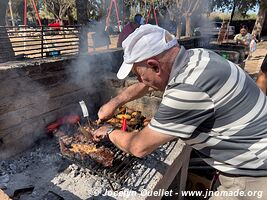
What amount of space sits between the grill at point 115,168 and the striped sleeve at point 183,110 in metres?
1.23

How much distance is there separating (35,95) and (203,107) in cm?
253

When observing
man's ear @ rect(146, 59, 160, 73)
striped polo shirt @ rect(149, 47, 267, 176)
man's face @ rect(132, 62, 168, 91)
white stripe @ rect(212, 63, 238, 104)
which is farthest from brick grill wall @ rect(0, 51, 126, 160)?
white stripe @ rect(212, 63, 238, 104)

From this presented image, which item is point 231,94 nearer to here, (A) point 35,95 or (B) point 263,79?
(B) point 263,79

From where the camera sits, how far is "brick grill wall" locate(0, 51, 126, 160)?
299 centimetres

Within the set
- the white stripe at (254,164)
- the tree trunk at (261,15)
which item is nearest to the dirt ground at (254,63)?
the tree trunk at (261,15)

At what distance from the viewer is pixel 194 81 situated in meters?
1.59

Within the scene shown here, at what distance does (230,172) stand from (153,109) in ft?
6.98

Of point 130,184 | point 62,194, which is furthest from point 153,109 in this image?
point 62,194

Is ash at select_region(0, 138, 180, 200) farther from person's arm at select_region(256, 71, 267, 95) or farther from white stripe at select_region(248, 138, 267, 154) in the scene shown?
person's arm at select_region(256, 71, 267, 95)

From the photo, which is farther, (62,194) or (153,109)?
(153,109)

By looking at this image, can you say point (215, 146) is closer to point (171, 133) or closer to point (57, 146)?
point (171, 133)

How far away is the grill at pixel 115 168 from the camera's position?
2.65 meters

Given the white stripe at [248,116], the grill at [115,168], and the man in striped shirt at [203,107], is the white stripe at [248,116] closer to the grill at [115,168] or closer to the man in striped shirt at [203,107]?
the man in striped shirt at [203,107]

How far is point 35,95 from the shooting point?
333 centimetres
